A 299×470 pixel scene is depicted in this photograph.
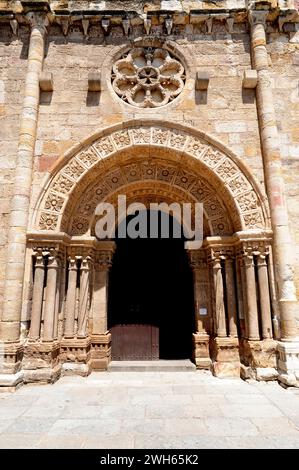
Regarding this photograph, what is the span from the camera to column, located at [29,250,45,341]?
497 centimetres

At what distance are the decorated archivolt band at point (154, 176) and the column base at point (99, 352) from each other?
2.08 m

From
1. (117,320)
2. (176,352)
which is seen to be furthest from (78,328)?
(176,352)

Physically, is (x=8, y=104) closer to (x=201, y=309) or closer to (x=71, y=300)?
(x=71, y=300)

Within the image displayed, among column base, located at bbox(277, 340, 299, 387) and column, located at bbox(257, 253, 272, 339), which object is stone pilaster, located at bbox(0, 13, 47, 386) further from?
column base, located at bbox(277, 340, 299, 387)

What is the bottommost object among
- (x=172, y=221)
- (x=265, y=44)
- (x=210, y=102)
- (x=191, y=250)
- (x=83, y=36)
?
(x=191, y=250)

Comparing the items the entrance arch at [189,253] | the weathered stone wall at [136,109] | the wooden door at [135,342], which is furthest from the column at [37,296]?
the wooden door at [135,342]

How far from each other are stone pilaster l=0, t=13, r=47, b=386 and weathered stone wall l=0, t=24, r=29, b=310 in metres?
0.20

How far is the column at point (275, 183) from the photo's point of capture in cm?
483

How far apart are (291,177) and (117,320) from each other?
4.49m

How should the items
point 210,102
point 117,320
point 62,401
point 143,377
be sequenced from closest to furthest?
point 62,401, point 143,377, point 210,102, point 117,320

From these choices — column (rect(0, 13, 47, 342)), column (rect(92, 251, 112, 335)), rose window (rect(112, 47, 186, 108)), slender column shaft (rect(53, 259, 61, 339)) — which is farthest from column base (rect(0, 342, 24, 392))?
rose window (rect(112, 47, 186, 108))

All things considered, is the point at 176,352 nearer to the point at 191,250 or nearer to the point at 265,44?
the point at 191,250

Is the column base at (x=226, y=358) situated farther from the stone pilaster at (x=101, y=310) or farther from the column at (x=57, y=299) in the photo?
the column at (x=57, y=299)

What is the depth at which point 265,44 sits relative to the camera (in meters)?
5.94
